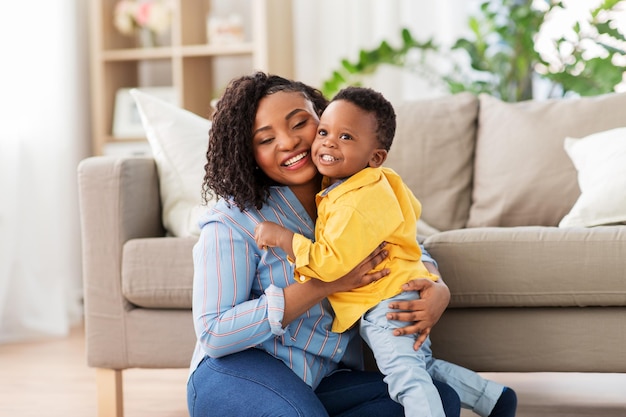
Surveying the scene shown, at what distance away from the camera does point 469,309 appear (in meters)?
1.95

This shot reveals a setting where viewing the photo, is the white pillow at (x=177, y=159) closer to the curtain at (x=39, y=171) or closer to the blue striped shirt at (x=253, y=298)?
the blue striped shirt at (x=253, y=298)

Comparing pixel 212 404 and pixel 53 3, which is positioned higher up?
pixel 53 3

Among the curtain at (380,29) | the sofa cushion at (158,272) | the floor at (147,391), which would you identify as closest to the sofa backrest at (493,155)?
the floor at (147,391)

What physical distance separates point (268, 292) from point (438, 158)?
4.00 ft

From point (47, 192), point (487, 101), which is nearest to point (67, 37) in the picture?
point (47, 192)

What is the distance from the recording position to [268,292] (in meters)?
1.49

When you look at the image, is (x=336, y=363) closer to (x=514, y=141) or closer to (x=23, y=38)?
(x=514, y=141)

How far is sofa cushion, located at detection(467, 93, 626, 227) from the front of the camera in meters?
2.41

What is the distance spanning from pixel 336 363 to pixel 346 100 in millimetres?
522

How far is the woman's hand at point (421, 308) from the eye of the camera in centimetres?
152

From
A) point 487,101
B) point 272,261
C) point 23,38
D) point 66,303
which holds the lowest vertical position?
point 66,303

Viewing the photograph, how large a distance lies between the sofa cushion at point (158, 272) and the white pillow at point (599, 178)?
95 centimetres

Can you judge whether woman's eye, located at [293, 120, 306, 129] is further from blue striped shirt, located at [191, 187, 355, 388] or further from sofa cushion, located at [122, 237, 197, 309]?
sofa cushion, located at [122, 237, 197, 309]

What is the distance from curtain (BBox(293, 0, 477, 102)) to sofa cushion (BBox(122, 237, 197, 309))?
2.00 m
